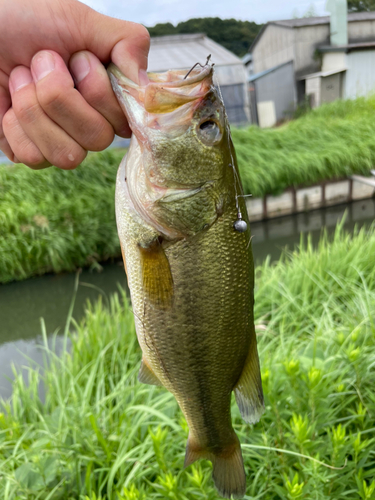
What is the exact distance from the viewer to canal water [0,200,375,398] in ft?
16.8

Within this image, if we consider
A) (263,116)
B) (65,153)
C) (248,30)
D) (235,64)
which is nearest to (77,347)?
(65,153)

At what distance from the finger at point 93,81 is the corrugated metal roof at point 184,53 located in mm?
14750

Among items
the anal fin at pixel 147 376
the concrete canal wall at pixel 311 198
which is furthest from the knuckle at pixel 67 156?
the concrete canal wall at pixel 311 198

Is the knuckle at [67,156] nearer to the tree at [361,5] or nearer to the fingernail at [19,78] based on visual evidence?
the fingernail at [19,78]

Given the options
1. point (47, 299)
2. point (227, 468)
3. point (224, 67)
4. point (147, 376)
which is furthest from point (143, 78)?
point (224, 67)

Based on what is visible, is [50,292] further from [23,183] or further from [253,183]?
[253,183]

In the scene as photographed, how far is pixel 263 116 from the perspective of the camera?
730 inches

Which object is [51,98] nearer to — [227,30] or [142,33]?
[142,33]

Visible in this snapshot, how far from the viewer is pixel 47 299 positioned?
21.0ft

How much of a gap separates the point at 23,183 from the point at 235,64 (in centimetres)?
1095

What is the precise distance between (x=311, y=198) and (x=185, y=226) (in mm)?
8962

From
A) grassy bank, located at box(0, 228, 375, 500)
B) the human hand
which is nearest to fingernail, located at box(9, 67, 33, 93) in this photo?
the human hand

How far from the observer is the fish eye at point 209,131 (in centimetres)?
110

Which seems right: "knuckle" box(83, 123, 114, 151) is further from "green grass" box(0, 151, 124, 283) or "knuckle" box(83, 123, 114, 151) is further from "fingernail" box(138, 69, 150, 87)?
"green grass" box(0, 151, 124, 283)
